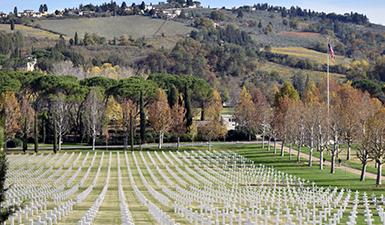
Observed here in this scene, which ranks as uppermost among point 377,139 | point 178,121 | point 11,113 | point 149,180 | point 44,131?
point 11,113

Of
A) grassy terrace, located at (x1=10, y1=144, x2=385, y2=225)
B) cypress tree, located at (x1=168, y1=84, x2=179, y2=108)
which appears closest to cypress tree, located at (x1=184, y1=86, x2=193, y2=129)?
cypress tree, located at (x1=168, y1=84, x2=179, y2=108)

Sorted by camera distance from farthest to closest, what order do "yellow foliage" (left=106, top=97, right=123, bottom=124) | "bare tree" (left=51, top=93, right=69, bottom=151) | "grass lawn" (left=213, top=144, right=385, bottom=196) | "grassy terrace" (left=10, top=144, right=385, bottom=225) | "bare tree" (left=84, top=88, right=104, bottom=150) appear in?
"yellow foliage" (left=106, top=97, right=123, bottom=124) < "bare tree" (left=84, top=88, right=104, bottom=150) < "bare tree" (left=51, top=93, right=69, bottom=151) < "grass lawn" (left=213, top=144, right=385, bottom=196) < "grassy terrace" (left=10, top=144, right=385, bottom=225)

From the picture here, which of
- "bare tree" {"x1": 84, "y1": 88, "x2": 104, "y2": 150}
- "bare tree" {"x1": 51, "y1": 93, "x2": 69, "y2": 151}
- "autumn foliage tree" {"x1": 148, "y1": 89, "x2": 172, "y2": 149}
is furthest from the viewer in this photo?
"bare tree" {"x1": 84, "y1": 88, "x2": 104, "y2": 150}

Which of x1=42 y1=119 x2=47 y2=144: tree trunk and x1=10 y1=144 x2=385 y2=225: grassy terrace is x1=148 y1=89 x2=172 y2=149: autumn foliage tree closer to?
x1=10 y1=144 x2=385 y2=225: grassy terrace

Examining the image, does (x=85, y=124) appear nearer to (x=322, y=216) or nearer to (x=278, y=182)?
(x=278, y=182)

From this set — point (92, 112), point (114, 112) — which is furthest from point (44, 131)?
point (114, 112)

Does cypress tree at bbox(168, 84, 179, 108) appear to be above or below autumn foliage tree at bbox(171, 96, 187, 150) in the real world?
above

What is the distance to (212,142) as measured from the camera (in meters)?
114

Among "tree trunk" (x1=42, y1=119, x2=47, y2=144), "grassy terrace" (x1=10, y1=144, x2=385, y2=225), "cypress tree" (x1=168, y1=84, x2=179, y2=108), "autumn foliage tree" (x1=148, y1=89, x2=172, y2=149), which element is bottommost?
"grassy terrace" (x1=10, y1=144, x2=385, y2=225)

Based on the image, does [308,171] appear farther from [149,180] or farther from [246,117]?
[246,117]

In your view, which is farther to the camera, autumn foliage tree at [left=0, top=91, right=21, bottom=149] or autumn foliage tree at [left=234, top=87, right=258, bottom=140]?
autumn foliage tree at [left=234, top=87, right=258, bottom=140]

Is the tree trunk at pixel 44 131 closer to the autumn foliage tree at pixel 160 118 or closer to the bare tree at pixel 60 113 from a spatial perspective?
the bare tree at pixel 60 113

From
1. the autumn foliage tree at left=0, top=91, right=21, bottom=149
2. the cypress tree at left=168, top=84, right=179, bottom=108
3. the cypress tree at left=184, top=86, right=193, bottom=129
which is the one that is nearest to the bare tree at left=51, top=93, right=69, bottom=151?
the autumn foliage tree at left=0, top=91, right=21, bottom=149

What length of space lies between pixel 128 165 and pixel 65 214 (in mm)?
37719
